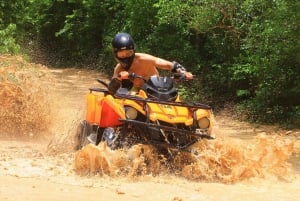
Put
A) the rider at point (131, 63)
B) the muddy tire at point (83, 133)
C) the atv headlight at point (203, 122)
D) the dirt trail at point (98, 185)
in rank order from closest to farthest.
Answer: the dirt trail at point (98, 185) → the atv headlight at point (203, 122) → the rider at point (131, 63) → the muddy tire at point (83, 133)

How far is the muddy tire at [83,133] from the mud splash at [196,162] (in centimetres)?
81

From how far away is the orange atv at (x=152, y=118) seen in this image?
23.1 feet

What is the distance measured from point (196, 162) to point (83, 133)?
1.75 meters

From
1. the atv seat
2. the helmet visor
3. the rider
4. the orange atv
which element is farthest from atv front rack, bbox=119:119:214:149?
the helmet visor

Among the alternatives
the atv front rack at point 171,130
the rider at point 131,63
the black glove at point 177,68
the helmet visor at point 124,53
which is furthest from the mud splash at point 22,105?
the atv front rack at point 171,130

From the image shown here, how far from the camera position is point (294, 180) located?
24.7 ft

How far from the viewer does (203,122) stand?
23.7 feet

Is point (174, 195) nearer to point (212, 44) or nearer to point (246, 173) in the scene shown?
point (246, 173)

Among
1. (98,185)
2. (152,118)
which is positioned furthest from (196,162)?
(98,185)

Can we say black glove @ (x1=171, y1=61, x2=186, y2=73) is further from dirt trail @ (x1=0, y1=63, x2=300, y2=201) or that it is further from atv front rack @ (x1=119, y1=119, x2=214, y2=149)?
dirt trail @ (x1=0, y1=63, x2=300, y2=201)

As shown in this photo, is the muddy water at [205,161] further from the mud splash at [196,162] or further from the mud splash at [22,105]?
the mud splash at [22,105]

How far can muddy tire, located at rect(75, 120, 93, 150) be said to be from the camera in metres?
7.95

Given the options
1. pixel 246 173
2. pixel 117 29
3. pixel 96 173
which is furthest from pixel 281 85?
pixel 117 29

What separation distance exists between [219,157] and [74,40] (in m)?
24.3
